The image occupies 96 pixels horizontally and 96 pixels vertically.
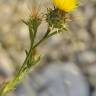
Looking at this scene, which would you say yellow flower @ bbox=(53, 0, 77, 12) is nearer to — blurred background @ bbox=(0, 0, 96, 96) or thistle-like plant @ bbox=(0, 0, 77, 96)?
thistle-like plant @ bbox=(0, 0, 77, 96)

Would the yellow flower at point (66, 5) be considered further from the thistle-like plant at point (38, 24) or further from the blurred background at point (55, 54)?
the blurred background at point (55, 54)

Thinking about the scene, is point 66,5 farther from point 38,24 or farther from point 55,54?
point 55,54

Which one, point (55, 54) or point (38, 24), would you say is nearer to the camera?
point (38, 24)

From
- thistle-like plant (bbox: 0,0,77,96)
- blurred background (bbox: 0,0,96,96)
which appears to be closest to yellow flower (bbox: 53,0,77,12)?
thistle-like plant (bbox: 0,0,77,96)

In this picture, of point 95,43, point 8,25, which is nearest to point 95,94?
point 95,43

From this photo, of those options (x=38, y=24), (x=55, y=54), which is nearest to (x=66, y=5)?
(x=38, y=24)

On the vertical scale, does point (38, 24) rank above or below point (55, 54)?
above
